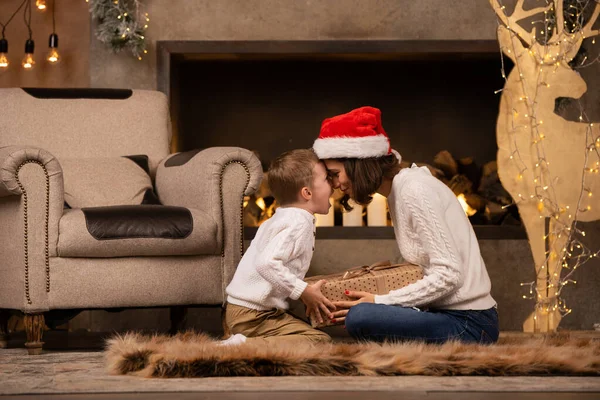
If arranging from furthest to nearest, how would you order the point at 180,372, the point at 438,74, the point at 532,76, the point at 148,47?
the point at 438,74
the point at 148,47
the point at 532,76
the point at 180,372

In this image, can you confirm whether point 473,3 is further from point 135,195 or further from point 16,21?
point 16,21

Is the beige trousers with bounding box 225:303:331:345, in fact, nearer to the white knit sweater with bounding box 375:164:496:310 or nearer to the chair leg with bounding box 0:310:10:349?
the white knit sweater with bounding box 375:164:496:310

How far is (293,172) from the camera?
2.66 m

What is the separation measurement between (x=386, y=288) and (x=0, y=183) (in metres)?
1.24

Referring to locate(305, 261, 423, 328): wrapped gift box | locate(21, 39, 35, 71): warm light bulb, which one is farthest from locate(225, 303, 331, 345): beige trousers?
locate(21, 39, 35, 71): warm light bulb

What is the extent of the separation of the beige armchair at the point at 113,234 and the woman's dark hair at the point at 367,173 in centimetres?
62

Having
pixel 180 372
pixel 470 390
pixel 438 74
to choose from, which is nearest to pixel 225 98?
pixel 438 74

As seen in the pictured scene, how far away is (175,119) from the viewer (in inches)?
166

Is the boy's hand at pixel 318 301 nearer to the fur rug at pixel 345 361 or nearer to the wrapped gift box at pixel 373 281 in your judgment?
the wrapped gift box at pixel 373 281

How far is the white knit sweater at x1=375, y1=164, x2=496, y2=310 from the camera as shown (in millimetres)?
2375

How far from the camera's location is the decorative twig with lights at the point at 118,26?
4.05 m

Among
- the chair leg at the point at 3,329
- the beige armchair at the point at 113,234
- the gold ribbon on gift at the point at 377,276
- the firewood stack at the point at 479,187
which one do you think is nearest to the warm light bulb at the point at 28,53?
the beige armchair at the point at 113,234

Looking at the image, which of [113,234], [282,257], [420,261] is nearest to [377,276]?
[420,261]

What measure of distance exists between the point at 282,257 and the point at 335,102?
1.99 m
